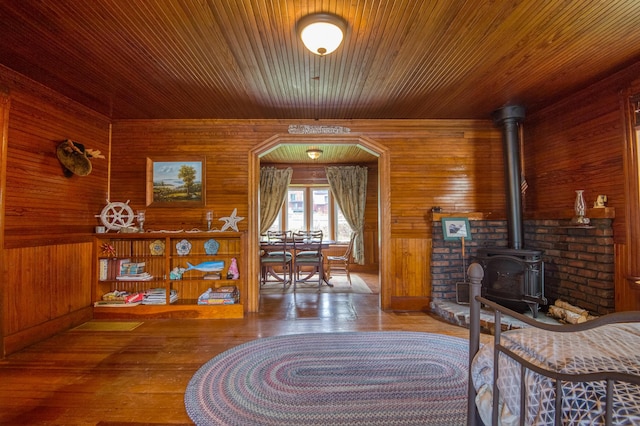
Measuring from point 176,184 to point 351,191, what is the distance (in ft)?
13.2

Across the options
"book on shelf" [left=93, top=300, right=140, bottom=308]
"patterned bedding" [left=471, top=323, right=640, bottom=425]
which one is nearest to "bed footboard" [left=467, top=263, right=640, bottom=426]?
"patterned bedding" [left=471, top=323, right=640, bottom=425]

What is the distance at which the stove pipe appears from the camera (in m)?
3.54

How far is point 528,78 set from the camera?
284cm

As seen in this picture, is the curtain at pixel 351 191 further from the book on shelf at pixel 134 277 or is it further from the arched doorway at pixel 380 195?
the book on shelf at pixel 134 277

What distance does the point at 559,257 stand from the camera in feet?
10.7

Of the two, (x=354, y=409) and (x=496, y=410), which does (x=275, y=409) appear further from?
(x=496, y=410)

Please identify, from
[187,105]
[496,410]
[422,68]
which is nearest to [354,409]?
[496,410]

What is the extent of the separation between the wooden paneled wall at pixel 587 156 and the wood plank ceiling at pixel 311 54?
0.21 metres

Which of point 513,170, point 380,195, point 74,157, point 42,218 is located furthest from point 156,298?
point 513,170

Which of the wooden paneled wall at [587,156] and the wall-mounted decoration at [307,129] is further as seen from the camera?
the wall-mounted decoration at [307,129]

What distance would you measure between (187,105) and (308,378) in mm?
3268

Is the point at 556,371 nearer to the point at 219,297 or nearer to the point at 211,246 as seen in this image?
the point at 219,297

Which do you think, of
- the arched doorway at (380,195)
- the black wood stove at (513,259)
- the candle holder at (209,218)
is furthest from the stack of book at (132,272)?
the black wood stove at (513,259)

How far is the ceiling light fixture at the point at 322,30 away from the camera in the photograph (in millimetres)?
1991
